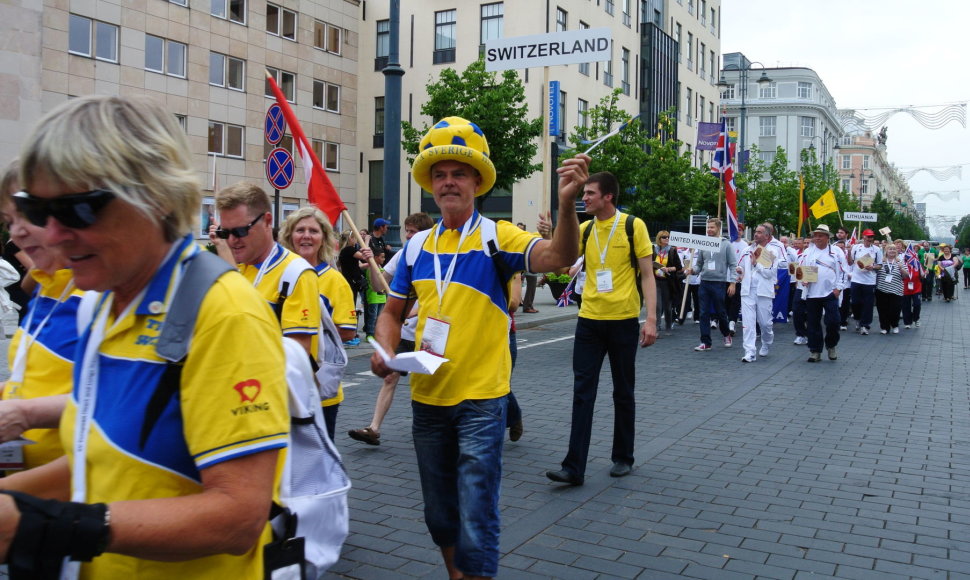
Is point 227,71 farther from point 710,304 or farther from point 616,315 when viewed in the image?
point 616,315

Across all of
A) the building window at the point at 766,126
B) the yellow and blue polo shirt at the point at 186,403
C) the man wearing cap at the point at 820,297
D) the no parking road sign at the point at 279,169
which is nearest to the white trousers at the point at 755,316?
the man wearing cap at the point at 820,297

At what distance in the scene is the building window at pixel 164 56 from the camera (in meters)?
32.5

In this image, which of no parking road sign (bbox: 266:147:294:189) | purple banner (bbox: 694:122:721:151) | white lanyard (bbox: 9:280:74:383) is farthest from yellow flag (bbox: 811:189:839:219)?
white lanyard (bbox: 9:280:74:383)

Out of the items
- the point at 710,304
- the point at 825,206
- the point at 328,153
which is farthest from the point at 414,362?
the point at 328,153

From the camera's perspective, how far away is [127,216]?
1479 millimetres

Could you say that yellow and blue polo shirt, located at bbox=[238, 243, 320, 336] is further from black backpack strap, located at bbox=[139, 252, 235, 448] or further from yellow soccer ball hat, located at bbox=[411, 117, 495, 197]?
black backpack strap, located at bbox=[139, 252, 235, 448]

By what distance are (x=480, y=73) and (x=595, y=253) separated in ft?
87.8

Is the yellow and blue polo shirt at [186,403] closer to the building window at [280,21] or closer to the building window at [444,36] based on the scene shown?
the building window at [280,21]

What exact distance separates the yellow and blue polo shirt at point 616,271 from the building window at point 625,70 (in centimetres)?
4580

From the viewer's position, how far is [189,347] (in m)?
1.47

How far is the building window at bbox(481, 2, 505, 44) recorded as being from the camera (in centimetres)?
4188

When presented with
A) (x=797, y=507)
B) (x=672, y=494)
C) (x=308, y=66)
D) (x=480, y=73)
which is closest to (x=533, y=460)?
(x=672, y=494)

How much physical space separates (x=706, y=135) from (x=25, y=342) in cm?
2787

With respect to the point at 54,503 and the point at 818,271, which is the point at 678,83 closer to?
the point at 818,271
